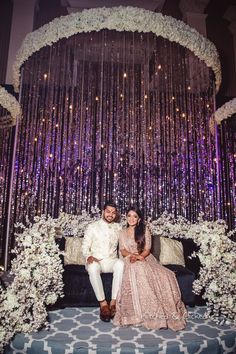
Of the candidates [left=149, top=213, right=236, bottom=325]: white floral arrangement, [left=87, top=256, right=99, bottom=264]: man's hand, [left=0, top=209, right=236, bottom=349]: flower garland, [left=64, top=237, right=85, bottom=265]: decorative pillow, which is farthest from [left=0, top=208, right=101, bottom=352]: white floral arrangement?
[left=149, top=213, right=236, bottom=325]: white floral arrangement

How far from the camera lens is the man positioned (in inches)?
113

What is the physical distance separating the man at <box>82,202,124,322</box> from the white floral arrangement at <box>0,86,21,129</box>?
281 centimetres

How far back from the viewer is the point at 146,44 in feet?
16.2

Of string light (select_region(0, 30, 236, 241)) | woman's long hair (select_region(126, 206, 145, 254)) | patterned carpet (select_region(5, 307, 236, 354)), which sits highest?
string light (select_region(0, 30, 236, 241))

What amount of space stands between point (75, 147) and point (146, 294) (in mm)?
4100

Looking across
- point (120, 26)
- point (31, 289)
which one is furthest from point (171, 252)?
point (120, 26)

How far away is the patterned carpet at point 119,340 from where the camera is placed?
2242mm

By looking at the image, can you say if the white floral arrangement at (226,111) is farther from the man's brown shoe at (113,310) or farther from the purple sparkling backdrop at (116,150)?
the man's brown shoe at (113,310)

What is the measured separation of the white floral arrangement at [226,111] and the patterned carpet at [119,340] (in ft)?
12.3

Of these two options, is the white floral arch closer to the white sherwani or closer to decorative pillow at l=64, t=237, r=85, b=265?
the white sherwani

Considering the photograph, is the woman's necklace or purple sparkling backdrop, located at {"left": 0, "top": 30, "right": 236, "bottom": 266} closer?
the woman's necklace

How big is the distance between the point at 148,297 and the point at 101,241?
89 centimetres

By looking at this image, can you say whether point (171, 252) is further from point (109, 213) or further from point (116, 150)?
point (116, 150)

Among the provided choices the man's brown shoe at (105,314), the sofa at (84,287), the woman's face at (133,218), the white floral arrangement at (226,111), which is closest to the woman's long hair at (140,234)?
the woman's face at (133,218)
